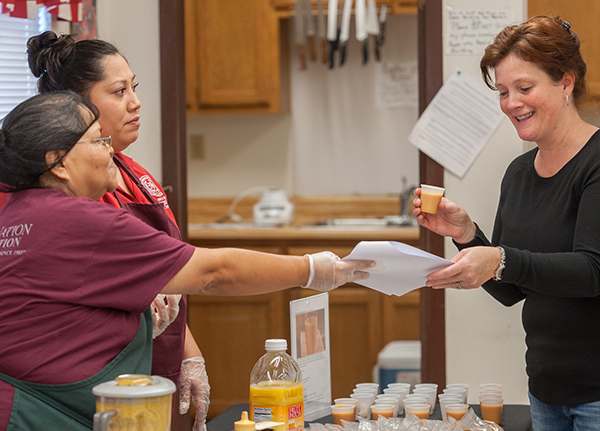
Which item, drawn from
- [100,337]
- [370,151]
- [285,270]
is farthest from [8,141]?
[370,151]

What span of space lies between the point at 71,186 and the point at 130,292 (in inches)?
9.7

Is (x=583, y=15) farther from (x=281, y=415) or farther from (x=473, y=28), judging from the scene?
(x=281, y=415)

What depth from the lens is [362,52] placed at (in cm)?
485

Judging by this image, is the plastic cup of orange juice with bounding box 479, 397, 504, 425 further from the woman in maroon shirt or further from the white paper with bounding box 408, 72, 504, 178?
the white paper with bounding box 408, 72, 504, 178

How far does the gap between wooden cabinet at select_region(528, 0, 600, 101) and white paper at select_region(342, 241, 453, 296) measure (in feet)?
4.60

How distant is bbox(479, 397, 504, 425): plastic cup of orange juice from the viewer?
1.60 m

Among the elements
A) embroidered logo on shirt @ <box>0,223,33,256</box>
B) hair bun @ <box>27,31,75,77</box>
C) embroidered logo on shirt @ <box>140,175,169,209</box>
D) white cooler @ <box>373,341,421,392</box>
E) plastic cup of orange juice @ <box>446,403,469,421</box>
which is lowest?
white cooler @ <box>373,341,421,392</box>

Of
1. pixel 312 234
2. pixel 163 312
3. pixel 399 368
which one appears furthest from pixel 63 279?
pixel 312 234

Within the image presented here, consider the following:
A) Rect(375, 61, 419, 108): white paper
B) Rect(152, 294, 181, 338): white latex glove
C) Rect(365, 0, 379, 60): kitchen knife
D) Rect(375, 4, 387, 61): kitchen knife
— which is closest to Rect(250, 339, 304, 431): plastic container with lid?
Rect(152, 294, 181, 338): white latex glove

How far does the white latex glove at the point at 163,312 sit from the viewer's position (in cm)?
152

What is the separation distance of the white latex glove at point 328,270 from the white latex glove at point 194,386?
46cm

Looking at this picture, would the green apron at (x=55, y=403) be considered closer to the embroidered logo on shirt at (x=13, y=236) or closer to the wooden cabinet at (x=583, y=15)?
the embroidered logo on shirt at (x=13, y=236)

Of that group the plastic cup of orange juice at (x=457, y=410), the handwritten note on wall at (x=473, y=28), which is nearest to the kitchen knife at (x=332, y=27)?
the handwritten note on wall at (x=473, y=28)

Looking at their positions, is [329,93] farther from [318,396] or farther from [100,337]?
[100,337]
